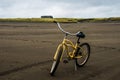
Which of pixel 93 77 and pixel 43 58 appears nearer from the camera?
pixel 93 77

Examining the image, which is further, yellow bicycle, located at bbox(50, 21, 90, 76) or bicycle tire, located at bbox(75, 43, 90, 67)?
bicycle tire, located at bbox(75, 43, 90, 67)

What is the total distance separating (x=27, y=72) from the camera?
11242 mm

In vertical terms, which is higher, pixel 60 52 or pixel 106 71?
pixel 60 52

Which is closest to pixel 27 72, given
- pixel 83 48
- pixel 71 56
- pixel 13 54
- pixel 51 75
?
pixel 51 75

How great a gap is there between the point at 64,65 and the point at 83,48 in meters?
0.91

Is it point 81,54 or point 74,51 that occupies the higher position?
point 74,51

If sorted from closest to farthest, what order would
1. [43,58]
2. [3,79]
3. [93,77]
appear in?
[3,79] → [93,77] → [43,58]

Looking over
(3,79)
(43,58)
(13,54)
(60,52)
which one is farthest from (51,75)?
(13,54)

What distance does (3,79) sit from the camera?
10180 millimetres

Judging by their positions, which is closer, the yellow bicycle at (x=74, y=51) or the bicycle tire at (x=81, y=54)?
the yellow bicycle at (x=74, y=51)

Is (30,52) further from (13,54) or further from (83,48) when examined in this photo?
(83,48)

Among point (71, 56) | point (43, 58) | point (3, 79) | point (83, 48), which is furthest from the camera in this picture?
point (43, 58)

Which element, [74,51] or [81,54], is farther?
[81,54]

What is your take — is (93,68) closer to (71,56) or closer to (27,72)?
(71,56)
